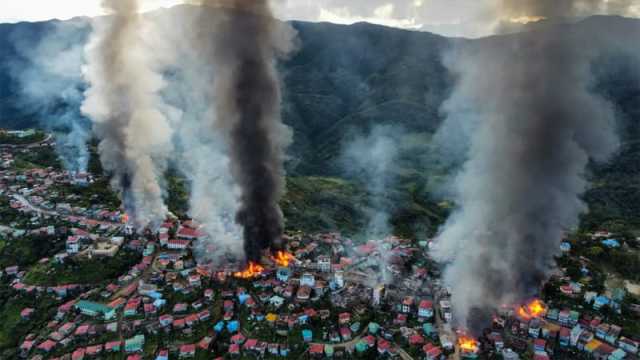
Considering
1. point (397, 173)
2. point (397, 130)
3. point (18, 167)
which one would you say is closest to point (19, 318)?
point (18, 167)

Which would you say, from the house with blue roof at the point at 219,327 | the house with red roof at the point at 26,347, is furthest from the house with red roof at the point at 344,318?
the house with red roof at the point at 26,347

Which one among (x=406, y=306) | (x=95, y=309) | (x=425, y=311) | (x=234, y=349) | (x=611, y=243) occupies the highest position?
(x=611, y=243)

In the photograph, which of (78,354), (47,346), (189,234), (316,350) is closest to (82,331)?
(47,346)

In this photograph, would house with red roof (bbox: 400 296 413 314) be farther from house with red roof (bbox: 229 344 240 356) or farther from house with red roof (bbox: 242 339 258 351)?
house with red roof (bbox: 229 344 240 356)

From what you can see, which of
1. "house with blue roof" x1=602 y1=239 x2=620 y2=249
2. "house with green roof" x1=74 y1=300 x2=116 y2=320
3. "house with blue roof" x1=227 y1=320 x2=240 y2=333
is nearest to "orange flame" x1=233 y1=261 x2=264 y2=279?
"house with blue roof" x1=227 y1=320 x2=240 y2=333

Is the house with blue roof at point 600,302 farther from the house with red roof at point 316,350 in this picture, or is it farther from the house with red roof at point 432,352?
the house with red roof at point 316,350

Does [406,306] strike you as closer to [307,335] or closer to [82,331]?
[307,335]
